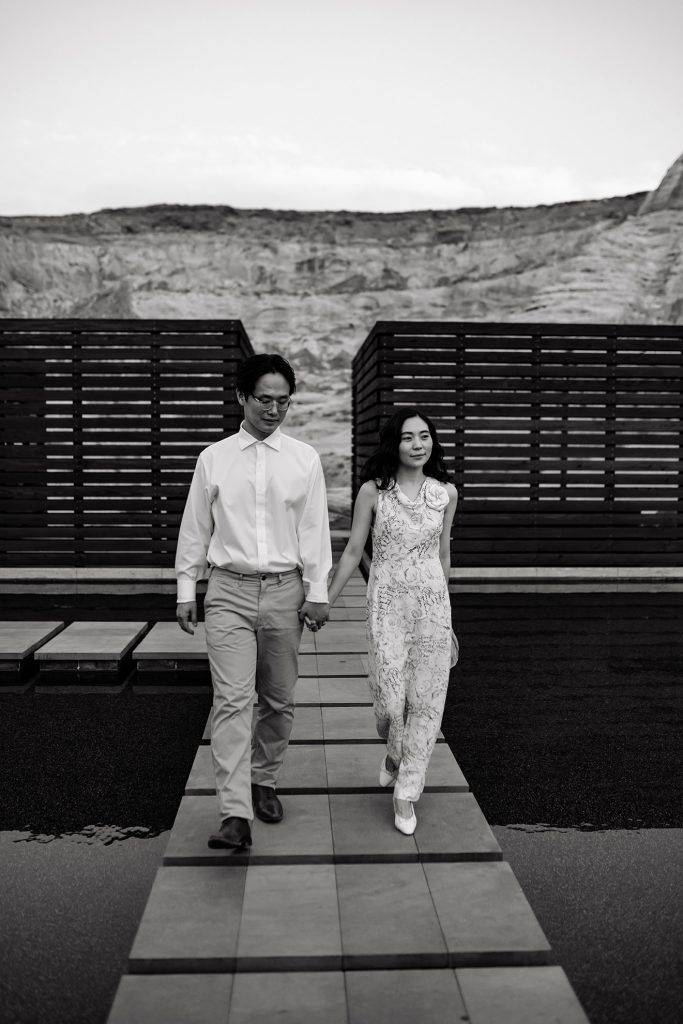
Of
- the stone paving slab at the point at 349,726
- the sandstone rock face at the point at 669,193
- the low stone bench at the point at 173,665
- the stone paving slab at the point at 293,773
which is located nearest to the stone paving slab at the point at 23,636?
the low stone bench at the point at 173,665

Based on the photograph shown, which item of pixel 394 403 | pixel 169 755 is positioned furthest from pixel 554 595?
pixel 169 755

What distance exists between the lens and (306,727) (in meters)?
4.56

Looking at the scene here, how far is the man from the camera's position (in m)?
3.08

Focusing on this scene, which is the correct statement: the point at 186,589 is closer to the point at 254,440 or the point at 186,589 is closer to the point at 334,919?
the point at 254,440

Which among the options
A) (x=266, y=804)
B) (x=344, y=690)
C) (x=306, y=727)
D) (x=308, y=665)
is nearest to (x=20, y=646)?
(x=308, y=665)

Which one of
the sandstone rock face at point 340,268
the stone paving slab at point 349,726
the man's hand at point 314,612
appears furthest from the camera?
the sandstone rock face at point 340,268

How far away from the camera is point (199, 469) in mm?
3258

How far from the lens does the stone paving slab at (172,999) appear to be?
2.20 m

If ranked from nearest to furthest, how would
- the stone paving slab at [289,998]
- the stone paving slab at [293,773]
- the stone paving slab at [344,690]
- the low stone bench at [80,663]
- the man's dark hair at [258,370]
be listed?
the stone paving slab at [289,998] → the man's dark hair at [258,370] → the stone paving slab at [293,773] → the stone paving slab at [344,690] → the low stone bench at [80,663]

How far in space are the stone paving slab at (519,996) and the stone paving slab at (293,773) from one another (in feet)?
4.50

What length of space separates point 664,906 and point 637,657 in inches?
148

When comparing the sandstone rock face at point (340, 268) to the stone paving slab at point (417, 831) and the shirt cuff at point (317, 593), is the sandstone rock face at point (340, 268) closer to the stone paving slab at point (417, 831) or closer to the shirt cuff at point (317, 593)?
the stone paving slab at point (417, 831)

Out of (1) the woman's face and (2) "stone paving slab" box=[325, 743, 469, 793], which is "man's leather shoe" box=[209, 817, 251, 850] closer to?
(2) "stone paving slab" box=[325, 743, 469, 793]

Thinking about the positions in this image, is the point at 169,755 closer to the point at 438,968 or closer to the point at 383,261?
the point at 438,968
